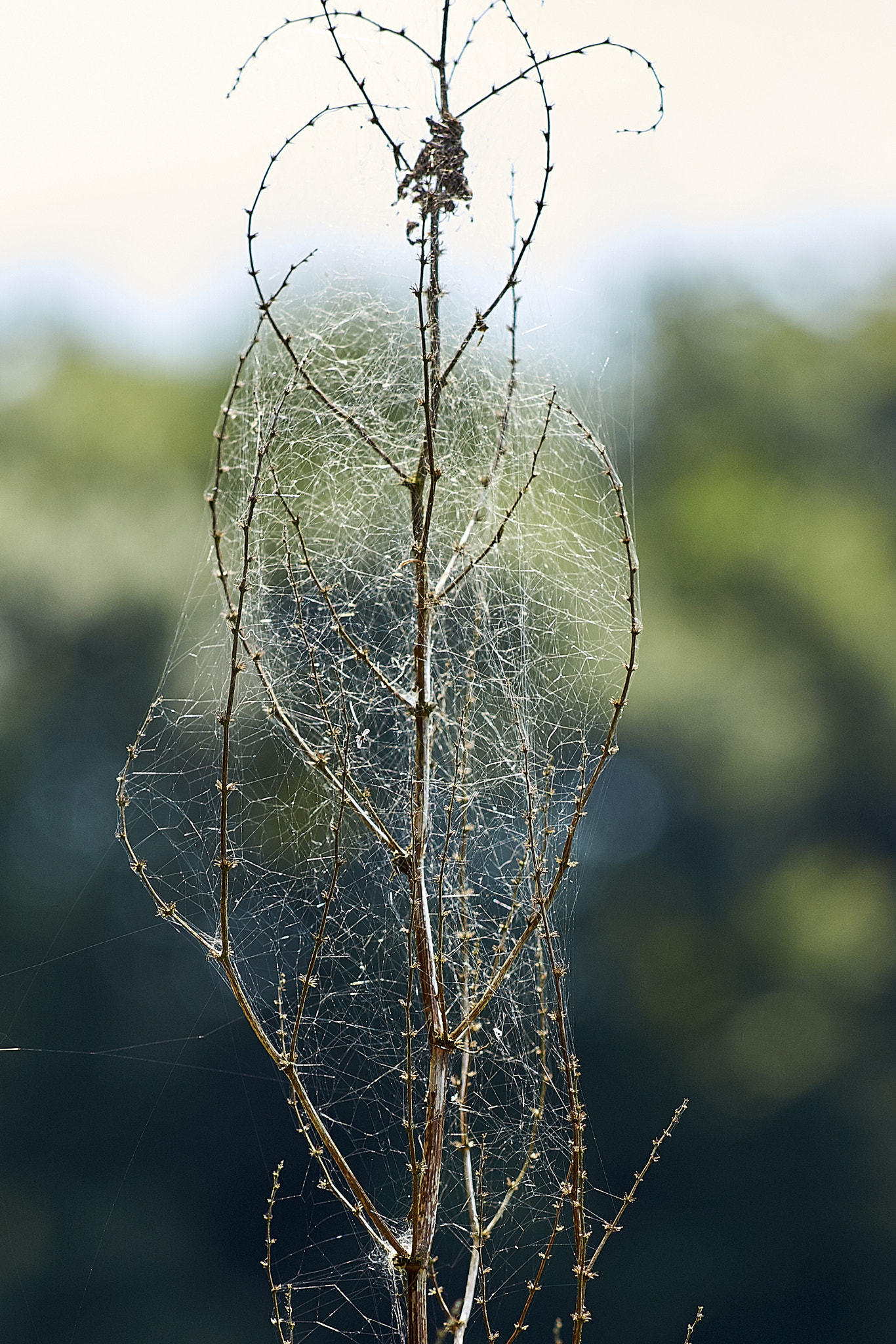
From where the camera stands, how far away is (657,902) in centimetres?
718

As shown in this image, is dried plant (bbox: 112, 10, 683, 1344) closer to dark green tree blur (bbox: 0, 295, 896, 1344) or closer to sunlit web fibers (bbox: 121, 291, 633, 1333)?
sunlit web fibers (bbox: 121, 291, 633, 1333)

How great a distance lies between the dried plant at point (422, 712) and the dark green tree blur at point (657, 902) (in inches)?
172

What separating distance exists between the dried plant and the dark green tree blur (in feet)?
A: 14.3

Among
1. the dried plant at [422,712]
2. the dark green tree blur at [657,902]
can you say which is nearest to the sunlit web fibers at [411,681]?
the dried plant at [422,712]

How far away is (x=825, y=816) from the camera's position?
7445 mm

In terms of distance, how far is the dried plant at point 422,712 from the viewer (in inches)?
40.4

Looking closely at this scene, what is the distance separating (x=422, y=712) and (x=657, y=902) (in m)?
6.47

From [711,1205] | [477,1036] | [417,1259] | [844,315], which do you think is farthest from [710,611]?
[417,1259]

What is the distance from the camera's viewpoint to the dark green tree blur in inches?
251

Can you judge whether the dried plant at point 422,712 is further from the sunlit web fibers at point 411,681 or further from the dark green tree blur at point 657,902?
the dark green tree blur at point 657,902

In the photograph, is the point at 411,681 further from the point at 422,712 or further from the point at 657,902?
the point at 657,902

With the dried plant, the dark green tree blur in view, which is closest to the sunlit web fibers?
the dried plant

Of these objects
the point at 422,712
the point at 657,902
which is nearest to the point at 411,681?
the point at 422,712

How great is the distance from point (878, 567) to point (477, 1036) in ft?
24.1
